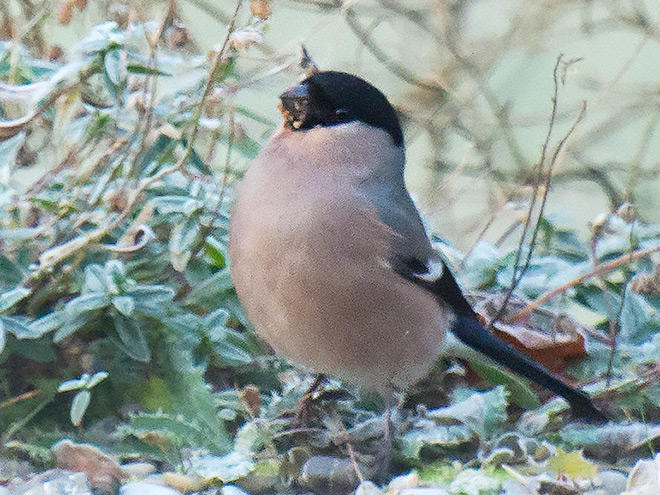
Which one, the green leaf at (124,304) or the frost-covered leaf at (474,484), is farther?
the green leaf at (124,304)

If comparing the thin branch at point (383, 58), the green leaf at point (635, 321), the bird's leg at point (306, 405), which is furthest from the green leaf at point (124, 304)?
the thin branch at point (383, 58)

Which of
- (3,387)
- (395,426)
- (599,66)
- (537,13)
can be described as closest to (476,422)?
(395,426)

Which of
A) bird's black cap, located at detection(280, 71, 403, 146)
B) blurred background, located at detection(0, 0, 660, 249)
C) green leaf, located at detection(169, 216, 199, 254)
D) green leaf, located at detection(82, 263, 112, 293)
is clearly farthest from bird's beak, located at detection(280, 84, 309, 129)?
blurred background, located at detection(0, 0, 660, 249)

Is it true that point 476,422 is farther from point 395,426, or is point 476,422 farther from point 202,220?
point 202,220

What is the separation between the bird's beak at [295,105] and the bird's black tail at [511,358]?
51cm

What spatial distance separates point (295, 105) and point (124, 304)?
1.57ft

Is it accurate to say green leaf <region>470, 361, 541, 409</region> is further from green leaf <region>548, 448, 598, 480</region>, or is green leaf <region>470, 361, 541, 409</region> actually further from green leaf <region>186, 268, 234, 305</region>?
green leaf <region>186, 268, 234, 305</region>

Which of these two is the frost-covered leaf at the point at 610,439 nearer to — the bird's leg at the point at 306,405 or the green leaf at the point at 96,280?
the bird's leg at the point at 306,405

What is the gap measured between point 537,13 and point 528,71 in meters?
0.37

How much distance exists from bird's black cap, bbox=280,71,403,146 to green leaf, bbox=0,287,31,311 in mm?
574

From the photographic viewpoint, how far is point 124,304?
193cm

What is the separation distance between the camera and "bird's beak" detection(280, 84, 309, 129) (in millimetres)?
1986

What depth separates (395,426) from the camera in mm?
1930

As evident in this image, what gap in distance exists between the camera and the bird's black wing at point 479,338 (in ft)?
6.60
